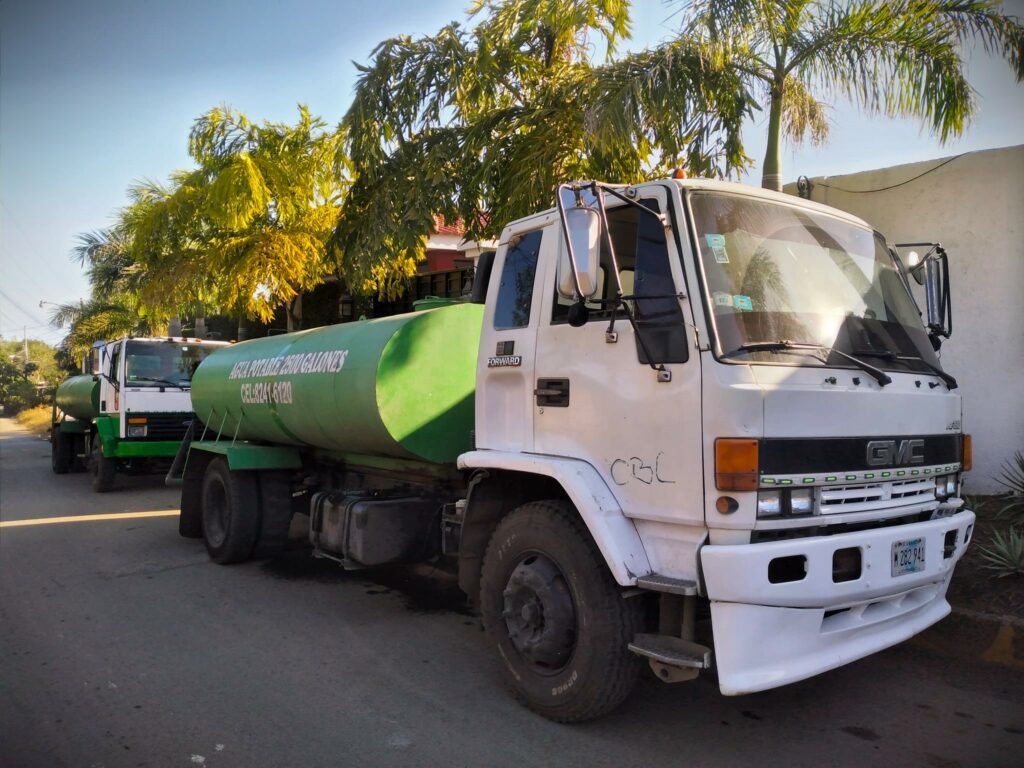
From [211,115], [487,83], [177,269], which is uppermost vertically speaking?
[211,115]

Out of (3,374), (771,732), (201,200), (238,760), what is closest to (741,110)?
(771,732)

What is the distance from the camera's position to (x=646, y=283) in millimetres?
3764

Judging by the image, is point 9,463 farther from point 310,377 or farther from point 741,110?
point 741,110

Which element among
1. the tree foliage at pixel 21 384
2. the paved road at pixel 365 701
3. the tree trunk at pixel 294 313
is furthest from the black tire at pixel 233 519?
the tree foliage at pixel 21 384

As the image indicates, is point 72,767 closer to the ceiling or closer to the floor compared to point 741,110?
closer to the floor

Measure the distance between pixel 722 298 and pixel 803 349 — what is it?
1.36 ft

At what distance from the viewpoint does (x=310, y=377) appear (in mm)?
6457

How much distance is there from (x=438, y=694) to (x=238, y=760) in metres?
1.14

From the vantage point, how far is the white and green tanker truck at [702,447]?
3.34m

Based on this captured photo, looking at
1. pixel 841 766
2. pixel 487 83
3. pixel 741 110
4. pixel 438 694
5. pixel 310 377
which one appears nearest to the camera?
pixel 841 766

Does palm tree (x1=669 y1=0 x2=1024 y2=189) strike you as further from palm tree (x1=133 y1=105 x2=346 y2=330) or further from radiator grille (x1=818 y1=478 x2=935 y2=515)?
palm tree (x1=133 y1=105 x2=346 y2=330)

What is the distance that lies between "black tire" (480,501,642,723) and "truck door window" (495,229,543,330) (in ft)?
3.47

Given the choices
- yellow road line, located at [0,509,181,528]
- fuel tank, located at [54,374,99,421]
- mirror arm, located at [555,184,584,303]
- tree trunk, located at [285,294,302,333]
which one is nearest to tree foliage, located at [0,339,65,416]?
fuel tank, located at [54,374,99,421]

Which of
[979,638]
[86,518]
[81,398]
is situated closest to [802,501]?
[979,638]
